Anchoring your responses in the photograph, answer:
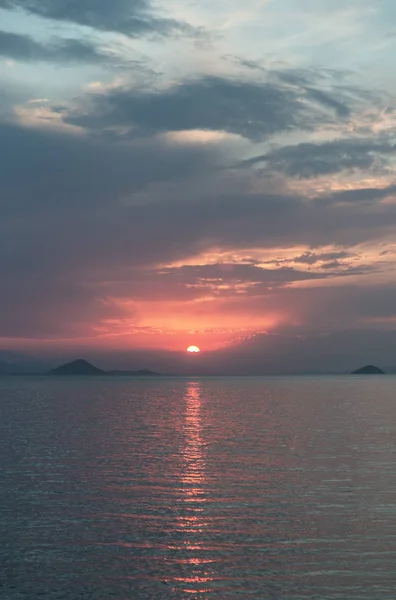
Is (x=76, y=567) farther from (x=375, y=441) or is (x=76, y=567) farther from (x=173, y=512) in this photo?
(x=375, y=441)

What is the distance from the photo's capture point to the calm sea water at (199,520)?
3250 centimetres

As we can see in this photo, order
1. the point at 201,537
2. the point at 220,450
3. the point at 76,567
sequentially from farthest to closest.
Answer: the point at 220,450
the point at 201,537
the point at 76,567

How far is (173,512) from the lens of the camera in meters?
47.1

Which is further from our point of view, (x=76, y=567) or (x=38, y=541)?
(x=38, y=541)

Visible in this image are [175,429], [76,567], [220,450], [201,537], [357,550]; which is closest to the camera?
[76,567]

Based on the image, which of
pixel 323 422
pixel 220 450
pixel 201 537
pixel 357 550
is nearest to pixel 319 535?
pixel 357 550

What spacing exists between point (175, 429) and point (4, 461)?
42729 mm

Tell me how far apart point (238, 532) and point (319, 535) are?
198 inches

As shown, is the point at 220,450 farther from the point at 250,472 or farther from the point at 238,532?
the point at 238,532

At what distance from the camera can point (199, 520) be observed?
44.9 metres

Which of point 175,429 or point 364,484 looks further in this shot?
point 175,429

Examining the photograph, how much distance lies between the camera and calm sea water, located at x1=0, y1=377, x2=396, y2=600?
3250 centimetres

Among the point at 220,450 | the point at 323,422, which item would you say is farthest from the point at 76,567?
the point at 323,422

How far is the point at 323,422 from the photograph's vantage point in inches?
4820
